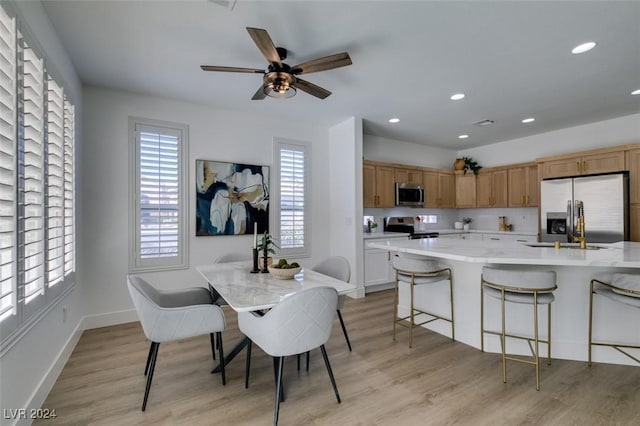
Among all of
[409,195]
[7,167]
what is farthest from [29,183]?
[409,195]

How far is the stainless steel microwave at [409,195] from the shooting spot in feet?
17.4

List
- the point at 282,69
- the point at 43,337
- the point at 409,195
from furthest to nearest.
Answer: the point at 409,195 < the point at 282,69 < the point at 43,337

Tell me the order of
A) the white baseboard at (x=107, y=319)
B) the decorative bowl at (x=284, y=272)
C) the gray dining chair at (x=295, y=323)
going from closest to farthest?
the gray dining chair at (x=295, y=323)
the decorative bowl at (x=284, y=272)
the white baseboard at (x=107, y=319)

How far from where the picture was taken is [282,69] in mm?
2295

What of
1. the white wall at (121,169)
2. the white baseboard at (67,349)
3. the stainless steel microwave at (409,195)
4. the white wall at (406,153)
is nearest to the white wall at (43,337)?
the white baseboard at (67,349)

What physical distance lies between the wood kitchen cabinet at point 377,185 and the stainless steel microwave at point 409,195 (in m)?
0.13

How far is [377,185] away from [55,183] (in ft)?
13.8

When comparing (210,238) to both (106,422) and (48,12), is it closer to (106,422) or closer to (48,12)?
(106,422)

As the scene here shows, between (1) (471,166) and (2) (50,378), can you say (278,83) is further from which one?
(1) (471,166)

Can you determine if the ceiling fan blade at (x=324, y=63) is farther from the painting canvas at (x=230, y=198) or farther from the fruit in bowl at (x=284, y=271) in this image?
the painting canvas at (x=230, y=198)

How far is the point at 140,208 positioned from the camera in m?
3.45

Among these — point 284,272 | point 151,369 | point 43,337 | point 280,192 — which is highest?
point 280,192

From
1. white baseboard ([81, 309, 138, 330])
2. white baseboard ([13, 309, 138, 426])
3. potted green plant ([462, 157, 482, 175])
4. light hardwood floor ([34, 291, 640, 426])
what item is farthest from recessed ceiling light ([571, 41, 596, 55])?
white baseboard ([81, 309, 138, 330])

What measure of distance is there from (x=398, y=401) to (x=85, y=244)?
11.5 ft
